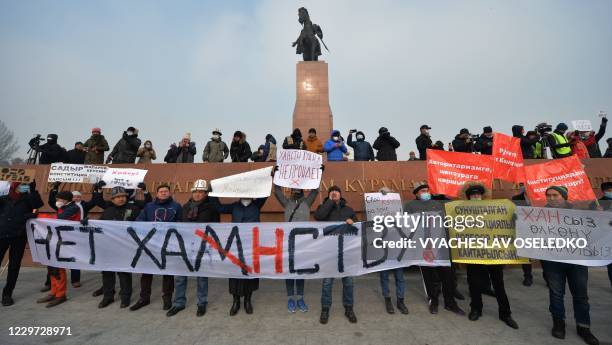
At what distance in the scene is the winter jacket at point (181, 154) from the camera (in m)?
9.30

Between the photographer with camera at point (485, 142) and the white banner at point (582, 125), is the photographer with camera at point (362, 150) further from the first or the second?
the white banner at point (582, 125)

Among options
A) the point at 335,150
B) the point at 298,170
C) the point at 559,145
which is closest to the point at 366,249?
the point at 298,170

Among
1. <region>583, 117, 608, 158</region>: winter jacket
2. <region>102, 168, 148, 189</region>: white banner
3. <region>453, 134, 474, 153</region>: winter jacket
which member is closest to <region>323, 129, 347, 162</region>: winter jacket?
<region>453, 134, 474, 153</region>: winter jacket

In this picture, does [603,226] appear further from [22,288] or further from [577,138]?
[22,288]

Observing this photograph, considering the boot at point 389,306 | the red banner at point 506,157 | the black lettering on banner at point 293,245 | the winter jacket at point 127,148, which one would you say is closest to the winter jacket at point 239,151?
the winter jacket at point 127,148

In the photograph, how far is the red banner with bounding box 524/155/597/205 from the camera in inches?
215

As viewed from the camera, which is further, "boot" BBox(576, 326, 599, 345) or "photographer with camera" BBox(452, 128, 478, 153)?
"photographer with camera" BBox(452, 128, 478, 153)

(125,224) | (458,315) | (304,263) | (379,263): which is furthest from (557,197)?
(125,224)

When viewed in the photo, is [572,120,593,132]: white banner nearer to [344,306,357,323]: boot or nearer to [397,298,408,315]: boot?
[397,298,408,315]: boot

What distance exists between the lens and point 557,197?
4.30 metres

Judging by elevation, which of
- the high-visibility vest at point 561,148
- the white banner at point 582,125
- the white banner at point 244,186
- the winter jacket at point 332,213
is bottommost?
the winter jacket at point 332,213

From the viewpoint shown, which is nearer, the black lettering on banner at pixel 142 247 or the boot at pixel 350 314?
the boot at pixel 350 314

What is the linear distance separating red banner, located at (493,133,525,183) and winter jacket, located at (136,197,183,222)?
6.13m

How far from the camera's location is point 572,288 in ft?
12.9
